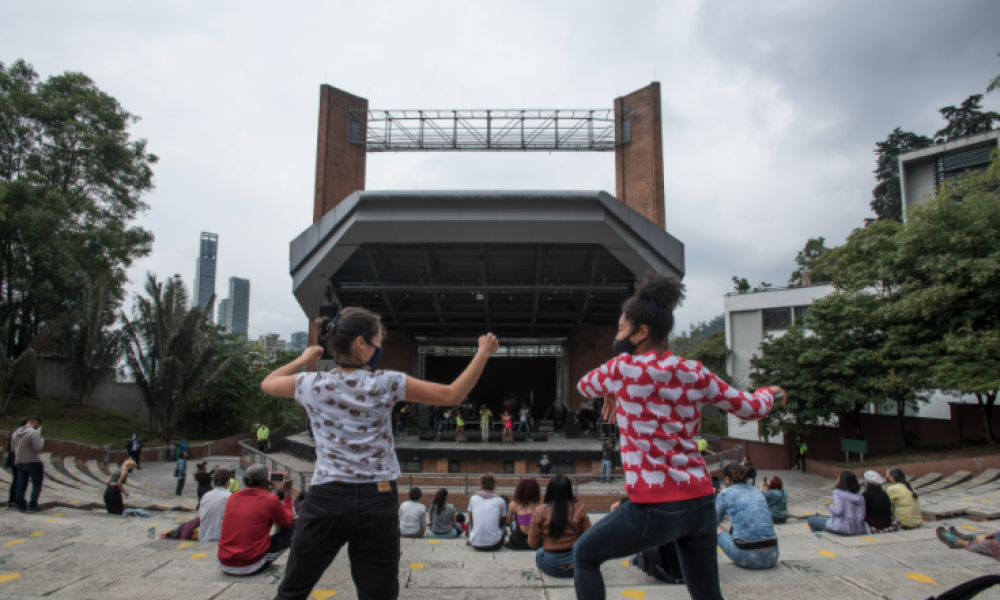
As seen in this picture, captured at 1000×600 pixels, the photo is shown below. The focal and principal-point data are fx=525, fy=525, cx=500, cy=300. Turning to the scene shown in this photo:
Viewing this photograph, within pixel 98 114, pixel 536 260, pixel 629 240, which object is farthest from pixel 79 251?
pixel 629 240

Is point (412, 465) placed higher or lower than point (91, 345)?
lower

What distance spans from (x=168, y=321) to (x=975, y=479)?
26.4 m

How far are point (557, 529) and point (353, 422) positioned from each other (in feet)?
6.60

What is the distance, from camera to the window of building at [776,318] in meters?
27.4

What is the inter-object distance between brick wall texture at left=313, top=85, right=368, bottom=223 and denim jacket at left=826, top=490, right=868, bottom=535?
72.6 feet

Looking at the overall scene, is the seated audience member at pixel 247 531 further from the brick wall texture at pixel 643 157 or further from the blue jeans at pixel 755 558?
the brick wall texture at pixel 643 157

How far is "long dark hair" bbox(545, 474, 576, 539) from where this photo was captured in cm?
345

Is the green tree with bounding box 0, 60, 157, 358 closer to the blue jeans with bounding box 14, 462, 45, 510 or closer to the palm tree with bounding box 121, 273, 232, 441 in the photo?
the palm tree with bounding box 121, 273, 232, 441

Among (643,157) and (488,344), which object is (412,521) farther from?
(643,157)

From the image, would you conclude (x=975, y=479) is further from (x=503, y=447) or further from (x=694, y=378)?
(x=694, y=378)

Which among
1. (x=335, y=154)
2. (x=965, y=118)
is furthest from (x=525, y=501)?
(x=965, y=118)

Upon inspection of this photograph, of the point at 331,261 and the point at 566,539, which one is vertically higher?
the point at 331,261

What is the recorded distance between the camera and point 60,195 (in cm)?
2117

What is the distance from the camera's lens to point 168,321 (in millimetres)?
21906
